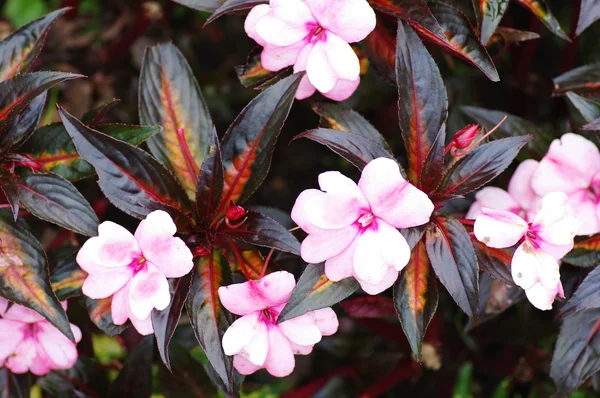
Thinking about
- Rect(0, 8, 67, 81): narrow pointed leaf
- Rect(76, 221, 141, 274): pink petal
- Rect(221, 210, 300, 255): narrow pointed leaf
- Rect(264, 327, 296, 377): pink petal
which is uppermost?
Rect(0, 8, 67, 81): narrow pointed leaf

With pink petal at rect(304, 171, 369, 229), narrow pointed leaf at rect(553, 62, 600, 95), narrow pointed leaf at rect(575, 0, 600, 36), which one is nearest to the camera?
pink petal at rect(304, 171, 369, 229)

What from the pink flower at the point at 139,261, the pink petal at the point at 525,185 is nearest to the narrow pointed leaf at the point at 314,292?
the pink flower at the point at 139,261

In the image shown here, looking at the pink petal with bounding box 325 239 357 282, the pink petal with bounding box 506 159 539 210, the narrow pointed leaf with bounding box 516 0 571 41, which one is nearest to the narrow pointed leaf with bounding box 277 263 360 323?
the pink petal with bounding box 325 239 357 282

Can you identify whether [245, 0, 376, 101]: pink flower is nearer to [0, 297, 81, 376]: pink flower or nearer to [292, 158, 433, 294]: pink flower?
[292, 158, 433, 294]: pink flower

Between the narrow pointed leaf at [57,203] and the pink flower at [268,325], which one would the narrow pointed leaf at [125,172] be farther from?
the pink flower at [268,325]

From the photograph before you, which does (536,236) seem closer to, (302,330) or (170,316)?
(302,330)

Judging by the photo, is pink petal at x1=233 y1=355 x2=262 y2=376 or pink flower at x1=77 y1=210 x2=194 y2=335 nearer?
pink flower at x1=77 y1=210 x2=194 y2=335
